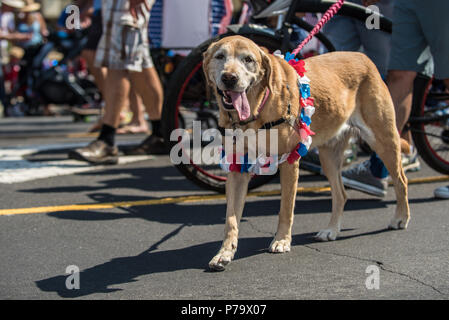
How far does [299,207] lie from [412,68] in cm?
130

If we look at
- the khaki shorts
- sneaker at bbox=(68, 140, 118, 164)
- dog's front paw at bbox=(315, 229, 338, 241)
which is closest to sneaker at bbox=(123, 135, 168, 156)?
sneaker at bbox=(68, 140, 118, 164)

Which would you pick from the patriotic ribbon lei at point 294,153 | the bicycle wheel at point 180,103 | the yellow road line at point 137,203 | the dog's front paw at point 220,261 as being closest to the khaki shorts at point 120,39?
the bicycle wheel at point 180,103

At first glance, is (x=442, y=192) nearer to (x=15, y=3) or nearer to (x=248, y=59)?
(x=248, y=59)

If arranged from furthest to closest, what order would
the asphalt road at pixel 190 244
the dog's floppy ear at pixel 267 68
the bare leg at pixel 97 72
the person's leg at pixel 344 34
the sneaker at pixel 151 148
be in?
the bare leg at pixel 97 72 < the sneaker at pixel 151 148 < the person's leg at pixel 344 34 < the dog's floppy ear at pixel 267 68 < the asphalt road at pixel 190 244

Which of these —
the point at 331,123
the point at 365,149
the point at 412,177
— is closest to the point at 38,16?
the point at 365,149

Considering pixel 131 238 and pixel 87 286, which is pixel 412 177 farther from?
pixel 87 286

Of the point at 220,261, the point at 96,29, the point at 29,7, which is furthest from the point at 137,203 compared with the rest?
the point at 29,7

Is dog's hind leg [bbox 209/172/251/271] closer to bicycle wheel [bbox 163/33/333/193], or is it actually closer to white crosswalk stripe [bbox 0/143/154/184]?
bicycle wheel [bbox 163/33/333/193]

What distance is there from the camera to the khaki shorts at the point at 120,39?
6.06 metres

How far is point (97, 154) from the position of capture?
613cm

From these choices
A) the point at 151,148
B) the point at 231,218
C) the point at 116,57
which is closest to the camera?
the point at 231,218

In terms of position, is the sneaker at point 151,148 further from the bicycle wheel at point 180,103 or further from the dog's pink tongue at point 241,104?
the dog's pink tongue at point 241,104

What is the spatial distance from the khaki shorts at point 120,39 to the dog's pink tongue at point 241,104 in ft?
9.73

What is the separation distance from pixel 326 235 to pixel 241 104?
1.06 m
